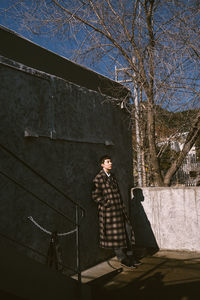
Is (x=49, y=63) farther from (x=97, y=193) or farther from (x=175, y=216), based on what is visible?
(x=175, y=216)

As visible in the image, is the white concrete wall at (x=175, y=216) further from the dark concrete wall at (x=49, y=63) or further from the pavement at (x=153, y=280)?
the dark concrete wall at (x=49, y=63)

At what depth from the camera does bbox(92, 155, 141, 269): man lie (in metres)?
4.90

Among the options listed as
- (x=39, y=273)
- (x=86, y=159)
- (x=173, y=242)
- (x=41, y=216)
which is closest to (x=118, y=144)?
(x=86, y=159)

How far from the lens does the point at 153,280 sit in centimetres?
423

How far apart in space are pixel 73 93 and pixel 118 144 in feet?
6.15

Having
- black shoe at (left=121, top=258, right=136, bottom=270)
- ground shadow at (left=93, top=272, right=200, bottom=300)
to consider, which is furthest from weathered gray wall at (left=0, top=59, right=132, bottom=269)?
ground shadow at (left=93, top=272, right=200, bottom=300)

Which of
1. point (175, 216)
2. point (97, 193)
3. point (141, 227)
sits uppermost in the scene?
point (97, 193)

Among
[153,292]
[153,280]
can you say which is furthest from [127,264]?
[153,292]

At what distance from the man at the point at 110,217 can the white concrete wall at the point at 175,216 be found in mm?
1122

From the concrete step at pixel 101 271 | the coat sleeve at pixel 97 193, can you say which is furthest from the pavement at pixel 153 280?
the coat sleeve at pixel 97 193

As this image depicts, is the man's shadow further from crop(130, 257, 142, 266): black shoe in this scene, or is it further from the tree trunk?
the tree trunk

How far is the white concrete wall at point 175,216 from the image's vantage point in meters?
5.66

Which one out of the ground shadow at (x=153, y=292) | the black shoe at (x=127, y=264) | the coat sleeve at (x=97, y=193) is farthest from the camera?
the coat sleeve at (x=97, y=193)

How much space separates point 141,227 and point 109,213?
1.67m
